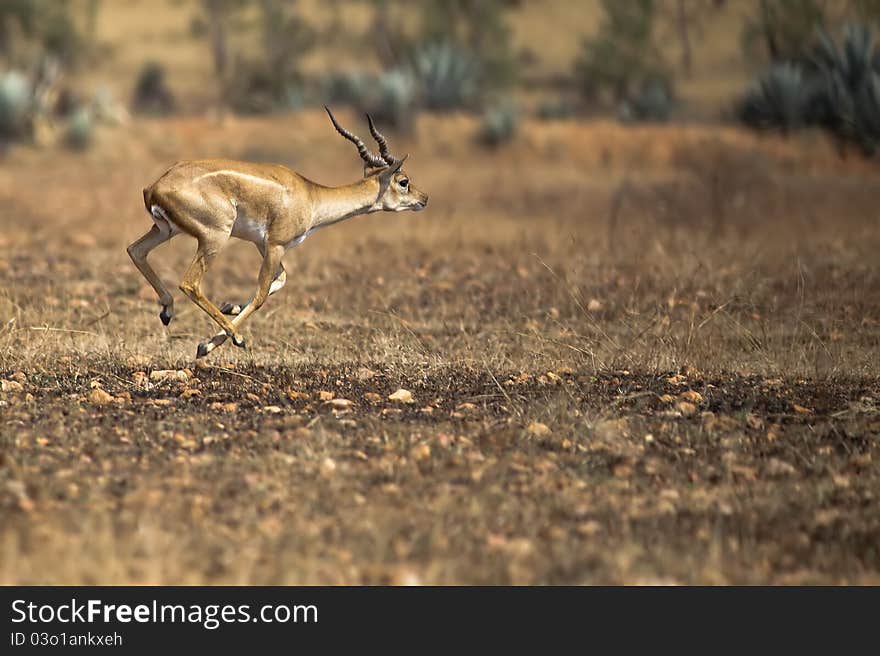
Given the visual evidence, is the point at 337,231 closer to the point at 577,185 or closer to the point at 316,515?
the point at 577,185

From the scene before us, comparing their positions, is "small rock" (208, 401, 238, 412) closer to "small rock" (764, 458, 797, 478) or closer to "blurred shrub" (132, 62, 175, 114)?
"small rock" (764, 458, 797, 478)

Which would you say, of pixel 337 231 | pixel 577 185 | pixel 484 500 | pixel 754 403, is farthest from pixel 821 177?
pixel 484 500

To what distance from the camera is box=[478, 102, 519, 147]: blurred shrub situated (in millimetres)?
26594

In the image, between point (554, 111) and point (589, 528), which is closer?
point (589, 528)

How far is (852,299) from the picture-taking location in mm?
12406

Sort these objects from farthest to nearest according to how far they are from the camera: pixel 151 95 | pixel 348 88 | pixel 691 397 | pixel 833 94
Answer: pixel 151 95
pixel 348 88
pixel 833 94
pixel 691 397

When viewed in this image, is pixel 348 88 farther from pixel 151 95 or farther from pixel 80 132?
pixel 80 132

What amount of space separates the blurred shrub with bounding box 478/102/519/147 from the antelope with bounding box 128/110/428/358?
16.8m

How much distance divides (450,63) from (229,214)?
22861mm

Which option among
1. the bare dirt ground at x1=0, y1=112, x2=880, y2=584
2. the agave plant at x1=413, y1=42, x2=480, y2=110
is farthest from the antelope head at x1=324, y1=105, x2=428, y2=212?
the agave plant at x1=413, y1=42, x2=480, y2=110

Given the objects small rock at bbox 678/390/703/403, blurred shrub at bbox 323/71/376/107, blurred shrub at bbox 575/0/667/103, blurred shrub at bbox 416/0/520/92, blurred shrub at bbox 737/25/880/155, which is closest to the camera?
small rock at bbox 678/390/703/403

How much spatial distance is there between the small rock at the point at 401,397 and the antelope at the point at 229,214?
59.2 inches

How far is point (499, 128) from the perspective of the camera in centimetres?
2670

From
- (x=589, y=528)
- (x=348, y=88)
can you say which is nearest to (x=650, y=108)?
(x=348, y=88)
